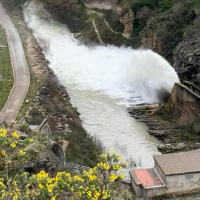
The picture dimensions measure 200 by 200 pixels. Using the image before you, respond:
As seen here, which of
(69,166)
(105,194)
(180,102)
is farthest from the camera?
(180,102)

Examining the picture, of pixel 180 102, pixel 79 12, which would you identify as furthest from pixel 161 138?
pixel 79 12

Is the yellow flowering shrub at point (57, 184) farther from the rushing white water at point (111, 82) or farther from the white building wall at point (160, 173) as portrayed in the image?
the rushing white water at point (111, 82)

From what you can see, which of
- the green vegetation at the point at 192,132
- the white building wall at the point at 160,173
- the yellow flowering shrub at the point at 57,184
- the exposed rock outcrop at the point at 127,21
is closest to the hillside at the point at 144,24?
the exposed rock outcrop at the point at 127,21

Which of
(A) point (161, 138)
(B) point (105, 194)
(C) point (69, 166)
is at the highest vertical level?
(B) point (105, 194)

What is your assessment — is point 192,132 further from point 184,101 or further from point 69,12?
point 69,12

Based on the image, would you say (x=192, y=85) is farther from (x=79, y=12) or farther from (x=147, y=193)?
(x=79, y=12)

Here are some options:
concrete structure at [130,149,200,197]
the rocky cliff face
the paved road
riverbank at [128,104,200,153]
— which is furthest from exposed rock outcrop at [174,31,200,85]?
the rocky cliff face
